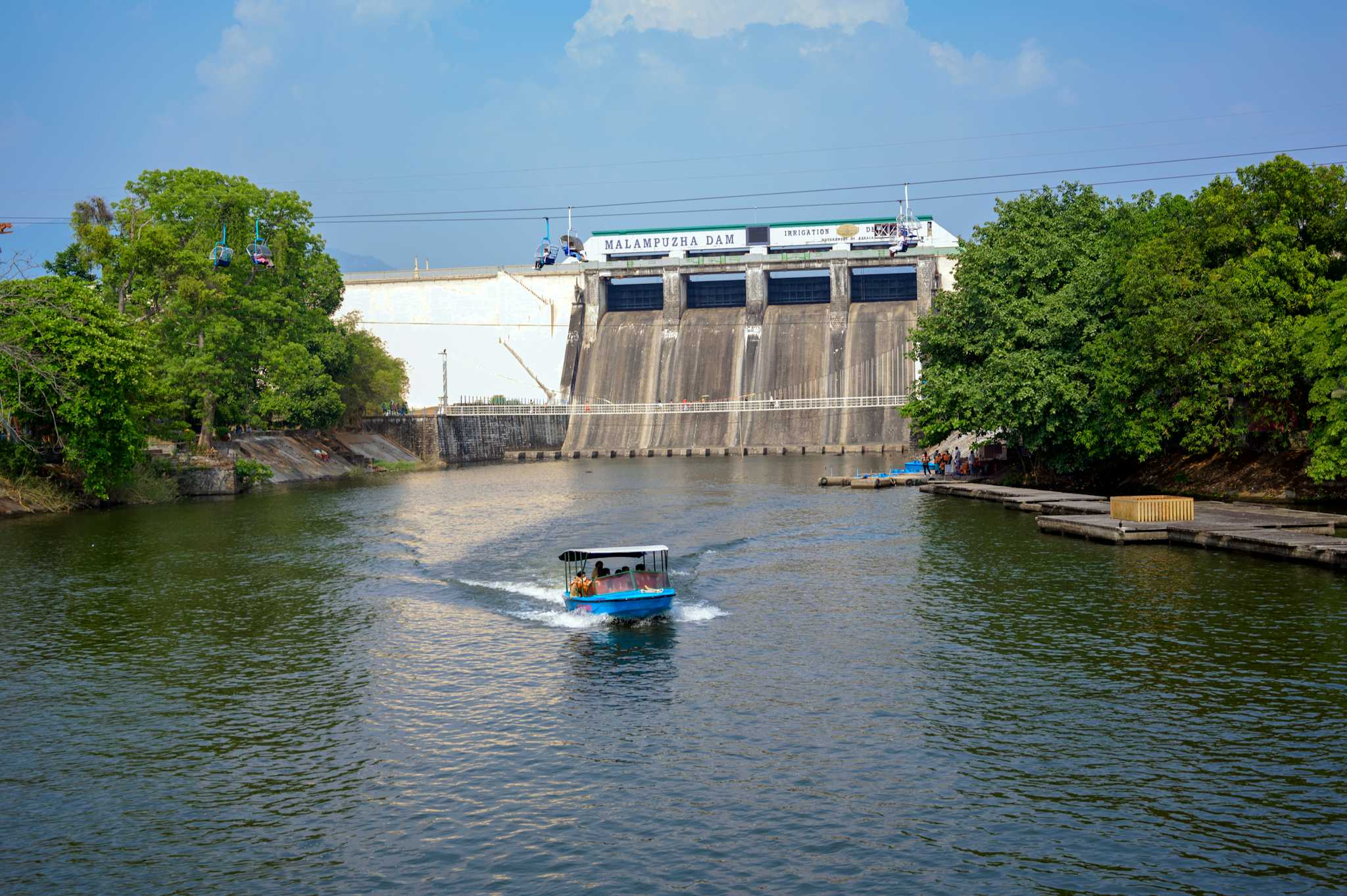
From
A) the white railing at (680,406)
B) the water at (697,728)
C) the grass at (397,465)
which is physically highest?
the white railing at (680,406)

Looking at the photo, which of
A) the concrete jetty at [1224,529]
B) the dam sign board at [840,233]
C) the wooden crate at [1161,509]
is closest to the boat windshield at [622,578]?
the concrete jetty at [1224,529]

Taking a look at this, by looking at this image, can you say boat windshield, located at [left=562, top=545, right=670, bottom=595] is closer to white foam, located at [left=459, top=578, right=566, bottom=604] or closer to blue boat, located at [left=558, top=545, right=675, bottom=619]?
blue boat, located at [left=558, top=545, right=675, bottom=619]

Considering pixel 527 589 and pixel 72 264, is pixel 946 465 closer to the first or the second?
pixel 527 589

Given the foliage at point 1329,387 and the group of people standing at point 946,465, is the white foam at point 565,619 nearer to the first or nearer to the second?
the foliage at point 1329,387

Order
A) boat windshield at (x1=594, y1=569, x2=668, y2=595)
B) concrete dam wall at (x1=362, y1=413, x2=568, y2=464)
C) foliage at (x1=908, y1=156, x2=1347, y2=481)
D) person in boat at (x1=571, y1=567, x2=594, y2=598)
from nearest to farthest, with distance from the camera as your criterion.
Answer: person in boat at (x1=571, y1=567, x2=594, y2=598) < boat windshield at (x1=594, y1=569, x2=668, y2=595) < foliage at (x1=908, y1=156, x2=1347, y2=481) < concrete dam wall at (x1=362, y1=413, x2=568, y2=464)

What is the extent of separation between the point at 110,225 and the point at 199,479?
22912 mm

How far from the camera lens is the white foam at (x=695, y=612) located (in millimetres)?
36156

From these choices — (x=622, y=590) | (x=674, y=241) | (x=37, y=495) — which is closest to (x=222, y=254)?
(x=37, y=495)

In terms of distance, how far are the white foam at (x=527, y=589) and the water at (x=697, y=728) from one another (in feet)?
0.93

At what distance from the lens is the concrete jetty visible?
41219mm

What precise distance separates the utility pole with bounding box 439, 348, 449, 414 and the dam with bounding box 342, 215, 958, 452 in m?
0.47

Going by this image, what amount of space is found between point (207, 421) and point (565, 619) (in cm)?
6281

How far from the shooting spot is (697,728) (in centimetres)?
2494

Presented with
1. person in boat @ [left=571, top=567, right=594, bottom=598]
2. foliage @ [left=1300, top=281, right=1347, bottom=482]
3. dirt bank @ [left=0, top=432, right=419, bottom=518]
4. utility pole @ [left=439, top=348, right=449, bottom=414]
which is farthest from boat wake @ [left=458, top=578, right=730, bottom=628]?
utility pole @ [left=439, top=348, right=449, bottom=414]
